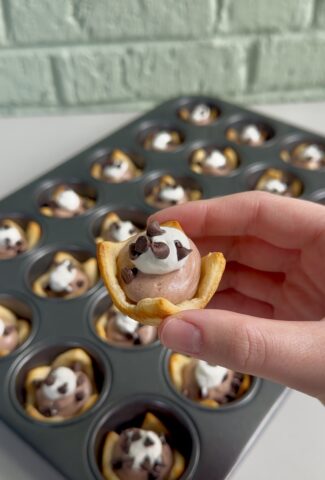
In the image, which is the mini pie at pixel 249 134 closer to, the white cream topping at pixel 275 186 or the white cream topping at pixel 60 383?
the white cream topping at pixel 275 186

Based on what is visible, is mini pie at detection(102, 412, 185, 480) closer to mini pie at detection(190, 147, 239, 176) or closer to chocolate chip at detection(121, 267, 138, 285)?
chocolate chip at detection(121, 267, 138, 285)

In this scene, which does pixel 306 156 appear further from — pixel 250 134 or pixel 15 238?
pixel 15 238

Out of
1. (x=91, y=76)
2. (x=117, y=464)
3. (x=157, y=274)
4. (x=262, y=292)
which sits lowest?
(x=117, y=464)

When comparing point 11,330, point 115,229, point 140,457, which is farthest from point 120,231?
point 140,457

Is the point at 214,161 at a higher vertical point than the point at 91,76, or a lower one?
lower

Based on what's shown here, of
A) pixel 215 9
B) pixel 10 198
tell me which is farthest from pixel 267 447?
pixel 215 9

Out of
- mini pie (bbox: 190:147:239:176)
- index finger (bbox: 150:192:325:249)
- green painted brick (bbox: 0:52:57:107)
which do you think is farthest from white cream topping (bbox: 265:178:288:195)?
green painted brick (bbox: 0:52:57:107)

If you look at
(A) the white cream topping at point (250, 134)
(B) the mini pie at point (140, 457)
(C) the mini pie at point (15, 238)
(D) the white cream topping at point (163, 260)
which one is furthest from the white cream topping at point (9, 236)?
(A) the white cream topping at point (250, 134)
